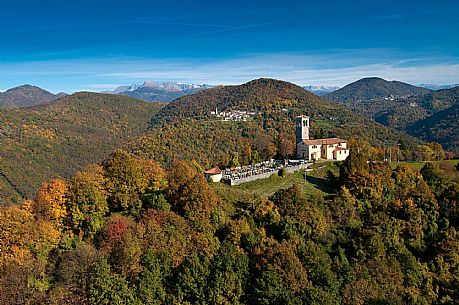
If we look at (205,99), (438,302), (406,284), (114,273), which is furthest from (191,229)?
(205,99)

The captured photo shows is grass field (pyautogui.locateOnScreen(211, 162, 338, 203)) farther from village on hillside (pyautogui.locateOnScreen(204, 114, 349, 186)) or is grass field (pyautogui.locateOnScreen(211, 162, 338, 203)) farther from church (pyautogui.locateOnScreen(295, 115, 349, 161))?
church (pyautogui.locateOnScreen(295, 115, 349, 161))

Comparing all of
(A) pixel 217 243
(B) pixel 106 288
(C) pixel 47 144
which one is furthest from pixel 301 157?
(C) pixel 47 144

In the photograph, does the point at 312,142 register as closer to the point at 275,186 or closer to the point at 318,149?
the point at 318,149

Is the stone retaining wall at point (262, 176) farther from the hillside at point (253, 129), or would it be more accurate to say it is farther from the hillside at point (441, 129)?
the hillside at point (441, 129)

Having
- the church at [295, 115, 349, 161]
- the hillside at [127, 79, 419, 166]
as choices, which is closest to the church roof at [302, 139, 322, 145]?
the church at [295, 115, 349, 161]

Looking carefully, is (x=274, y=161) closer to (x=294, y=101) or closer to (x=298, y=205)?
(x=298, y=205)
